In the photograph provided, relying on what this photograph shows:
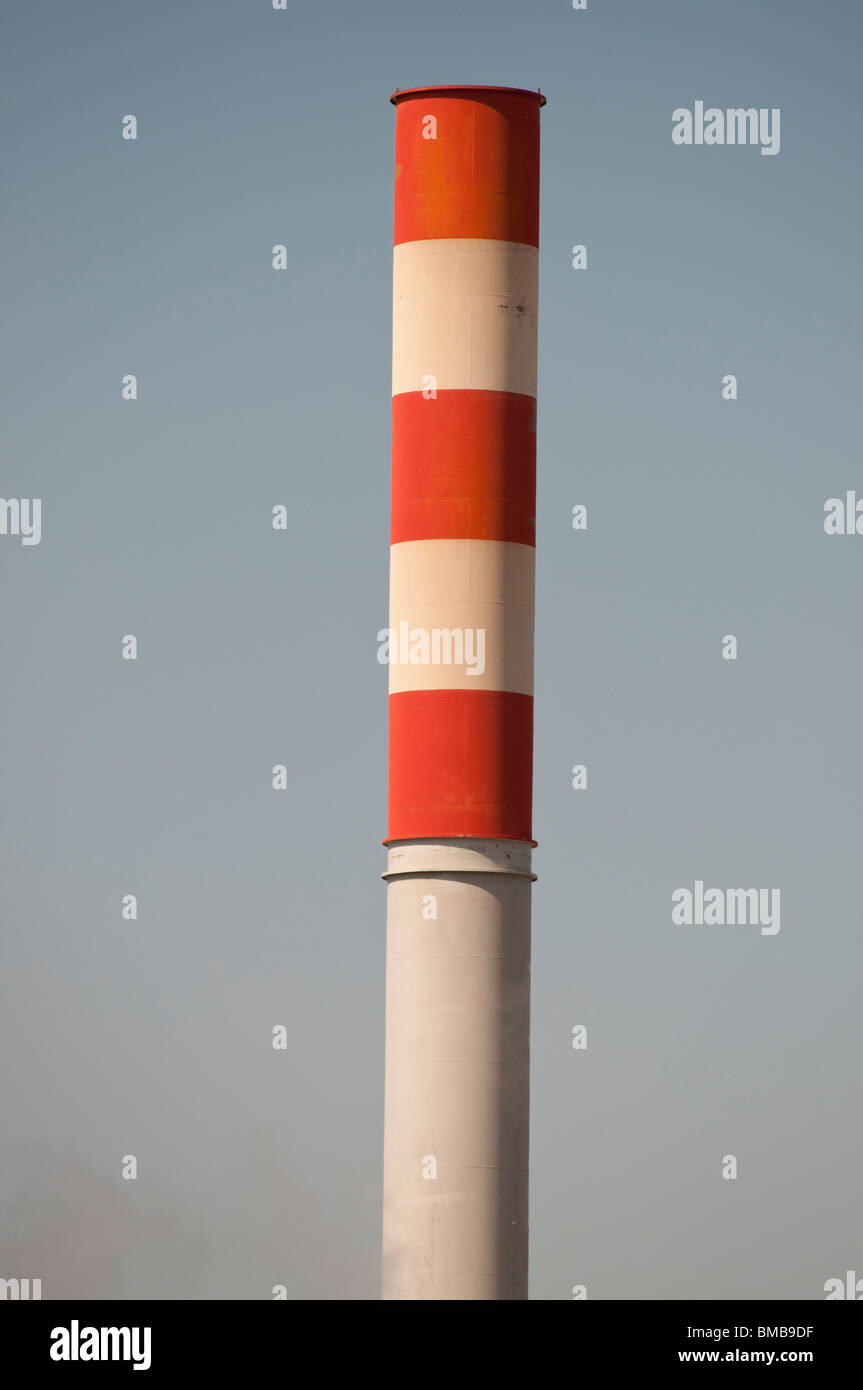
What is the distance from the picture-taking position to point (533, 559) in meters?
44.5

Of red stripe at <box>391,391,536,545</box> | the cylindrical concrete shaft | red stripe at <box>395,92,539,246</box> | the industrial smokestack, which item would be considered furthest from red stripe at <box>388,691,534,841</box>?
red stripe at <box>395,92,539,246</box>

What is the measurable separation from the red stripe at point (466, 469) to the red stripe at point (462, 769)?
2.21 metres

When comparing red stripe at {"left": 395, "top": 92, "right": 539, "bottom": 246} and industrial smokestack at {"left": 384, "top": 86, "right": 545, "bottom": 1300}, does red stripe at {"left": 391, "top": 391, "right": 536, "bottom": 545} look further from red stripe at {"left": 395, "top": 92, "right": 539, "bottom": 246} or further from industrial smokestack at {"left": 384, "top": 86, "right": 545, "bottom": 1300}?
red stripe at {"left": 395, "top": 92, "right": 539, "bottom": 246}

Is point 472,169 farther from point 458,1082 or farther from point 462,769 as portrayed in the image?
point 458,1082

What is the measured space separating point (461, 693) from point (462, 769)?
0.99 m

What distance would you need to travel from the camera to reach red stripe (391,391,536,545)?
43.9 metres

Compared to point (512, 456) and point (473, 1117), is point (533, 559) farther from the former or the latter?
point (473, 1117)

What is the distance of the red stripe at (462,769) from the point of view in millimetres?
43531

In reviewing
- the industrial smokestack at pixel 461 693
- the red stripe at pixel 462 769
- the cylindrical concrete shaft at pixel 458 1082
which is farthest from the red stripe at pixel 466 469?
the cylindrical concrete shaft at pixel 458 1082

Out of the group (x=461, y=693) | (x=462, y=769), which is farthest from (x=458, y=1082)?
(x=461, y=693)

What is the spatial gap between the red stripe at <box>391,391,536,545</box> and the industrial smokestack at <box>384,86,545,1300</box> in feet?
0.09
